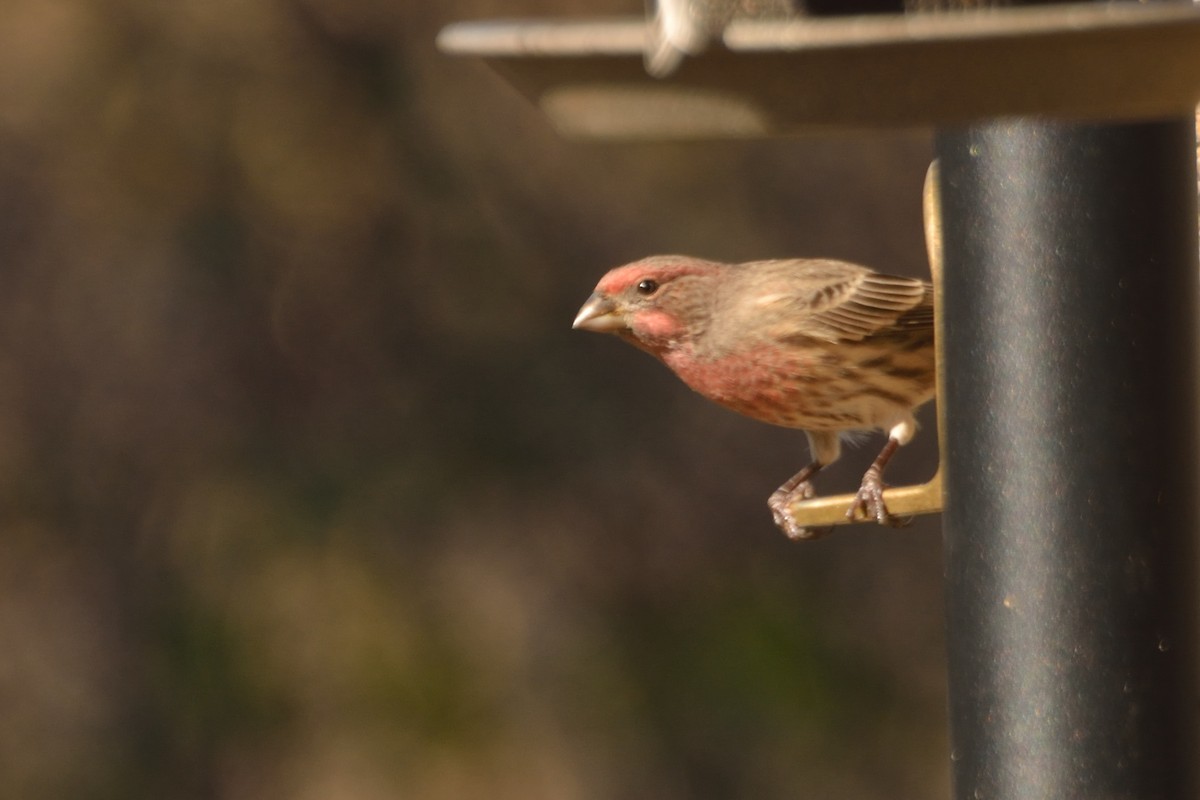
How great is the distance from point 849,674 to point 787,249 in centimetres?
209

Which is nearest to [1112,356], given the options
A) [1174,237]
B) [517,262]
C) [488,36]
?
[1174,237]

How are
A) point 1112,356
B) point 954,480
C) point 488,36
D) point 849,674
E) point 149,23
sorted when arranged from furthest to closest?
point 849,674, point 149,23, point 954,480, point 1112,356, point 488,36

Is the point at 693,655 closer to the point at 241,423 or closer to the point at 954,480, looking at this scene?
the point at 241,423

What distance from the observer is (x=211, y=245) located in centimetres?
934

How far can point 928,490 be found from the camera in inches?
141

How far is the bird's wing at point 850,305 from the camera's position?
4742mm

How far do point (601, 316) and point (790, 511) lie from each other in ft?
3.54

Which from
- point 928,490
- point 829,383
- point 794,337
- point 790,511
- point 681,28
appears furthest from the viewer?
point 794,337

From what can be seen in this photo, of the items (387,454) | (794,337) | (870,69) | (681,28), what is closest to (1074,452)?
(870,69)

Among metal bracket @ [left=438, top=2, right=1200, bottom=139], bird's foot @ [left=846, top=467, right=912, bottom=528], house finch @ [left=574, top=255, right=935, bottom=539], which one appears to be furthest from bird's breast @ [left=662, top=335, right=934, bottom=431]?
metal bracket @ [left=438, top=2, right=1200, bottom=139]

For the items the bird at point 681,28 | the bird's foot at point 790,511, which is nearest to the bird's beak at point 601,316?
the bird's foot at point 790,511

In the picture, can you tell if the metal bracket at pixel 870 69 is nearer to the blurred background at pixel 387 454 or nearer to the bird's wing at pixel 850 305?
the bird's wing at pixel 850 305

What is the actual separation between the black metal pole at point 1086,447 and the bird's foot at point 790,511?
35.7 inches

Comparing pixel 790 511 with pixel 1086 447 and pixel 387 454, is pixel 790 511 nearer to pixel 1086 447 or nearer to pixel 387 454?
pixel 1086 447
